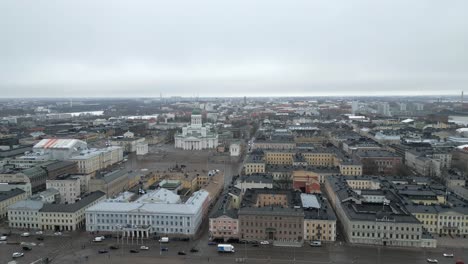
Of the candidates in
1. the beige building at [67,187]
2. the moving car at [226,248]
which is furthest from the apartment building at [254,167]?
the moving car at [226,248]

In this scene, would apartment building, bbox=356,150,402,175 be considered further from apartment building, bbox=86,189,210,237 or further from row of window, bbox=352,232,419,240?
apartment building, bbox=86,189,210,237

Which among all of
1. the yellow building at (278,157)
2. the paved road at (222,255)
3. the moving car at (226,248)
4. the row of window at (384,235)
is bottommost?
the paved road at (222,255)

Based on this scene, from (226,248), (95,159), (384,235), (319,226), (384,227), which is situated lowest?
(226,248)

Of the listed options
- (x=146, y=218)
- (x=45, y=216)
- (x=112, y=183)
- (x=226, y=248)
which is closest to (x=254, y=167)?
(x=112, y=183)

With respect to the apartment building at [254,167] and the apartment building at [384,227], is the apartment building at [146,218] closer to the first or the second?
the apartment building at [384,227]

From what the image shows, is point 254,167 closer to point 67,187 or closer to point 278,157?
point 278,157

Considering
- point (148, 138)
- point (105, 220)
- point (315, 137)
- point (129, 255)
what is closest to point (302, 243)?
point (129, 255)
